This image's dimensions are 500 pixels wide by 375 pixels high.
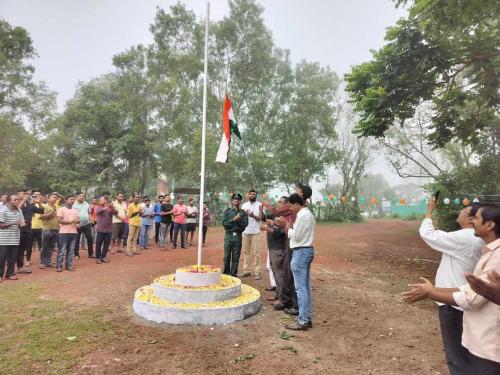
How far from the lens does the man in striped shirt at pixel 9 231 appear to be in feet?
23.8

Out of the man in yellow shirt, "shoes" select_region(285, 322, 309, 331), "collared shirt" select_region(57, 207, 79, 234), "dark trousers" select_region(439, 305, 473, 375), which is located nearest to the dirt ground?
"shoes" select_region(285, 322, 309, 331)

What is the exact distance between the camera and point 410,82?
35.5 feet

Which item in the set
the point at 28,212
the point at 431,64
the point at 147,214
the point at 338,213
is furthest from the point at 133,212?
the point at 338,213

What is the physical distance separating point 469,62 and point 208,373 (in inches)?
454

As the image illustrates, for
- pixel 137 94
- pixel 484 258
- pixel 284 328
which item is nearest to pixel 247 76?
pixel 137 94

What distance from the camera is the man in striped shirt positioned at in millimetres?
7246

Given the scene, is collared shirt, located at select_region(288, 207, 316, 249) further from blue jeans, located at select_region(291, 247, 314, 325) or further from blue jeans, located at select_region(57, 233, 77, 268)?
blue jeans, located at select_region(57, 233, 77, 268)

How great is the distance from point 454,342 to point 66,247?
8.65 m

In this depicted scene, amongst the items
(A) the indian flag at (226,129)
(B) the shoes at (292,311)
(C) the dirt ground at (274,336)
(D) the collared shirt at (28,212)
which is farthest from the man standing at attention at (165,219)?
(B) the shoes at (292,311)

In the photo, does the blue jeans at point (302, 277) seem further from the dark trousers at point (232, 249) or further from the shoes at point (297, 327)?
the dark trousers at point (232, 249)

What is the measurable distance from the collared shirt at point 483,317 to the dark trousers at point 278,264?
3883mm

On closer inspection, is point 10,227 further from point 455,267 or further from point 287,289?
point 455,267

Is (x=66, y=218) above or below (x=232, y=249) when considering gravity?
above

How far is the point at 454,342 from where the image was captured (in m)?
3.12
